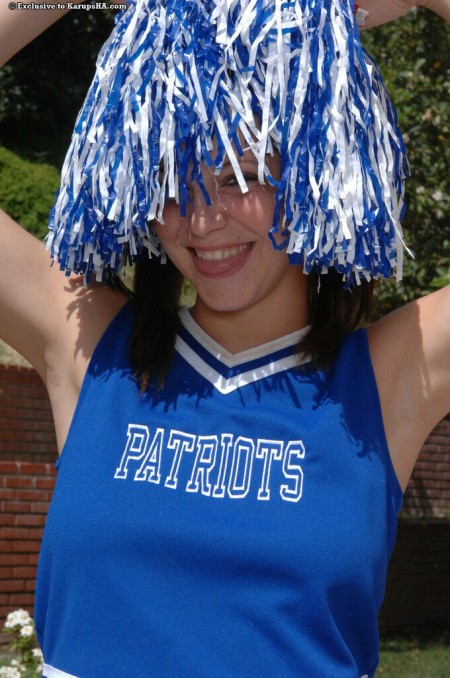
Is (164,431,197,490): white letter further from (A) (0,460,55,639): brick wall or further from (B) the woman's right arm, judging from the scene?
(A) (0,460,55,639): brick wall

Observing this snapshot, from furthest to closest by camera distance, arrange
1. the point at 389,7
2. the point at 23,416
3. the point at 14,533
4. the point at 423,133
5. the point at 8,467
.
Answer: the point at 23,416, the point at 8,467, the point at 14,533, the point at 423,133, the point at 389,7

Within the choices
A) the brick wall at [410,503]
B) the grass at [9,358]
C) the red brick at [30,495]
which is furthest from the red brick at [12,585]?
the grass at [9,358]

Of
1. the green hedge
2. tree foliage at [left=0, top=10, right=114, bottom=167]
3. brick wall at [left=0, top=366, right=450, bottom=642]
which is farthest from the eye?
tree foliage at [left=0, top=10, right=114, bottom=167]

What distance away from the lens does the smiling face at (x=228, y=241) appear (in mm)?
1889

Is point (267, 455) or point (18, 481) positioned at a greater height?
point (267, 455)

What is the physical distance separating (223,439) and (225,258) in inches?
12.8

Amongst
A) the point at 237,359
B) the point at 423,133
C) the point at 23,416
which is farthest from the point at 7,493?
the point at 237,359

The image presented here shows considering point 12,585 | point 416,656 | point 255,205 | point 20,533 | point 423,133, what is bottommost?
point 416,656

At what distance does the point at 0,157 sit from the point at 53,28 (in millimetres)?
3460

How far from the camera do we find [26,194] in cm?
1084

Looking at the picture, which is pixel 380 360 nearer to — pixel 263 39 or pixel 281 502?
pixel 281 502

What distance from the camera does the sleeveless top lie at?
5.97ft

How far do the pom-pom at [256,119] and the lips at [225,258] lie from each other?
3.3 inches

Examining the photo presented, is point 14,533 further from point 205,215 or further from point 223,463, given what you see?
point 205,215
